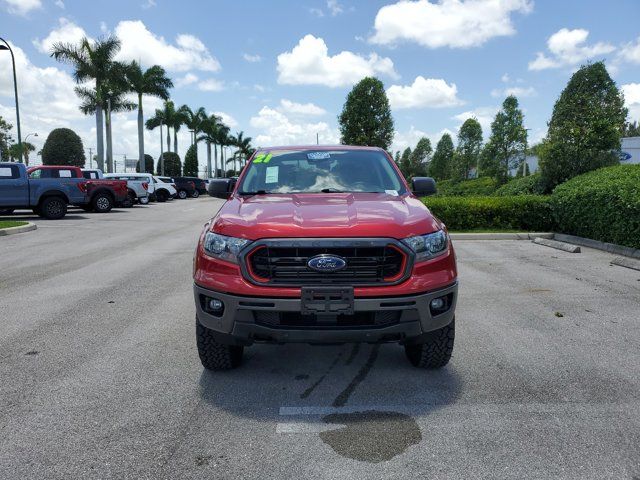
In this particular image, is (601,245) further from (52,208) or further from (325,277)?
(52,208)

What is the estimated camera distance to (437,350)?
3.87 meters

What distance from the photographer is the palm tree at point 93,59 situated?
39594 mm

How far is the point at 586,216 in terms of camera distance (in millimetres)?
11727

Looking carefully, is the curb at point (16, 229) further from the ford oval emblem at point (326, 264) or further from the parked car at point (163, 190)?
the parked car at point (163, 190)

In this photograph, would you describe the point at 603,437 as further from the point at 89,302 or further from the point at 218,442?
the point at 89,302

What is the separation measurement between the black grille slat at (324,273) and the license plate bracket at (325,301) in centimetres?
9

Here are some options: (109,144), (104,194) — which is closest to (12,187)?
(104,194)

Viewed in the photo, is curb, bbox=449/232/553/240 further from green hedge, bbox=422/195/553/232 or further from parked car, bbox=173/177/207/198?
parked car, bbox=173/177/207/198

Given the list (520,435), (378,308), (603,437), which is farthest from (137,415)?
(603,437)

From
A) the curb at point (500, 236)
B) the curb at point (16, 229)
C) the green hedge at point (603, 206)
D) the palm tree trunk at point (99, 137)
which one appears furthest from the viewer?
the palm tree trunk at point (99, 137)

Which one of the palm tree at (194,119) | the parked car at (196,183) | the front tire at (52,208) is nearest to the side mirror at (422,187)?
the front tire at (52,208)

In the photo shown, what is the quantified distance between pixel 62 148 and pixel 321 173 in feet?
149

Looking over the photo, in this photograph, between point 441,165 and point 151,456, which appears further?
point 441,165

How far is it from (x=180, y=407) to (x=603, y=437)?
2584 mm
